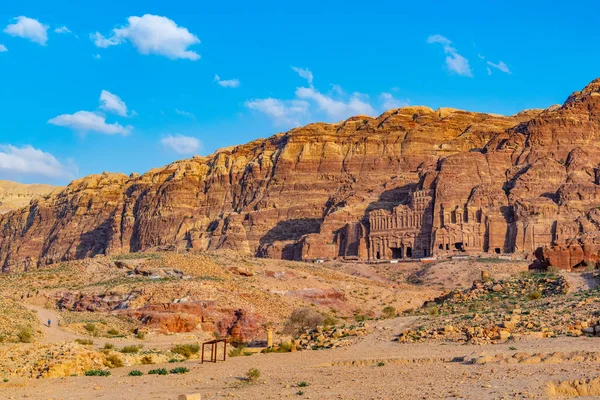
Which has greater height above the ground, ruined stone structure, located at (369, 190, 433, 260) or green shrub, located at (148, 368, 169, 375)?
ruined stone structure, located at (369, 190, 433, 260)

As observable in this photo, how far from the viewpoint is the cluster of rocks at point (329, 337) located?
30312 mm

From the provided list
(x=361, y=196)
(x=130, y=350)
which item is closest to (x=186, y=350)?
(x=130, y=350)

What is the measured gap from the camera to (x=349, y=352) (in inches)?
1089

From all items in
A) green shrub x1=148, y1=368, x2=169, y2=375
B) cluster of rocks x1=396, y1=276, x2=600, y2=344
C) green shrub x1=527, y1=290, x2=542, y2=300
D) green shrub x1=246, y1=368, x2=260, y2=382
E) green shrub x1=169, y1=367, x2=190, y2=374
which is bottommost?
green shrub x1=148, y1=368, x2=169, y2=375

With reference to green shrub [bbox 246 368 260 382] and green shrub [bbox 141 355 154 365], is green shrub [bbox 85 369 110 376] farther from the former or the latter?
green shrub [bbox 246 368 260 382]

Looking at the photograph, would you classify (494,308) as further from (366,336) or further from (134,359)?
(134,359)

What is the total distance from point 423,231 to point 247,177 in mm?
45434

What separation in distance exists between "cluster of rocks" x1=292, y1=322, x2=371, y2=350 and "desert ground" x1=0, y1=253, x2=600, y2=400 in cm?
8

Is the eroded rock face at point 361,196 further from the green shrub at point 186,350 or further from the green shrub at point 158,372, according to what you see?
the green shrub at point 158,372

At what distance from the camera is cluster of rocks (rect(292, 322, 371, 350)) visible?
99.5 ft

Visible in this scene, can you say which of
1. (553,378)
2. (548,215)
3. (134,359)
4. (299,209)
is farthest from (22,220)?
(553,378)

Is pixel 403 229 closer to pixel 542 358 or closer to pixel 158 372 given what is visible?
pixel 158 372

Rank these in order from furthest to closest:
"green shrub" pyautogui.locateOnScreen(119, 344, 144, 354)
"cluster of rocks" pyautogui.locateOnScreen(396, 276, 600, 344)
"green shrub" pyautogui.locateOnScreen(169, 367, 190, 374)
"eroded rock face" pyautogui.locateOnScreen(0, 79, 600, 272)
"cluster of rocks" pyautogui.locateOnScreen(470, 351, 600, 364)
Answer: "eroded rock face" pyautogui.locateOnScreen(0, 79, 600, 272)
"green shrub" pyautogui.locateOnScreen(119, 344, 144, 354)
"cluster of rocks" pyautogui.locateOnScreen(396, 276, 600, 344)
"green shrub" pyautogui.locateOnScreen(169, 367, 190, 374)
"cluster of rocks" pyautogui.locateOnScreen(470, 351, 600, 364)

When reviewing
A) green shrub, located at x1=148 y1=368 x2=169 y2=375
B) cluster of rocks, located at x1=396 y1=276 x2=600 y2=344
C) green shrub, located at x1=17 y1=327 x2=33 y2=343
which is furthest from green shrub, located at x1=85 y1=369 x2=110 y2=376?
cluster of rocks, located at x1=396 y1=276 x2=600 y2=344
